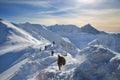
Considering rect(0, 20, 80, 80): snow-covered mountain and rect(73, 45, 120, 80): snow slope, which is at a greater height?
rect(73, 45, 120, 80): snow slope

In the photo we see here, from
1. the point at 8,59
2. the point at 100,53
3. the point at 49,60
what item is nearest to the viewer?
the point at 100,53

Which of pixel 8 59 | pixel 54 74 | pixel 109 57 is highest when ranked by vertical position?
pixel 109 57

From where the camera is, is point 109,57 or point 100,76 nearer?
point 100,76

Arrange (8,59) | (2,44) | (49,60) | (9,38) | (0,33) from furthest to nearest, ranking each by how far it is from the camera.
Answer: (0,33) → (9,38) → (2,44) → (8,59) → (49,60)

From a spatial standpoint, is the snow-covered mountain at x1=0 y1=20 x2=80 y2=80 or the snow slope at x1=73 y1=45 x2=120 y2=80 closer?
the snow slope at x1=73 y1=45 x2=120 y2=80

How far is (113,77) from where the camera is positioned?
3691 centimetres

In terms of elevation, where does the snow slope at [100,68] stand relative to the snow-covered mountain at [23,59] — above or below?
above

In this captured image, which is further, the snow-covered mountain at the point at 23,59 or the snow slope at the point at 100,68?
the snow-covered mountain at the point at 23,59

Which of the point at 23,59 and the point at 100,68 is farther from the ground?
the point at 100,68

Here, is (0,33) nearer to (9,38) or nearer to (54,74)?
(9,38)

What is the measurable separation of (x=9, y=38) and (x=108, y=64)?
148 metres

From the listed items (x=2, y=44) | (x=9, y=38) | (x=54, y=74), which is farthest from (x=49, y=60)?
(x=9, y=38)

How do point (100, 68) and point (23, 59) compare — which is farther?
point (23, 59)

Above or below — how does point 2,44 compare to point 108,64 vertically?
below
